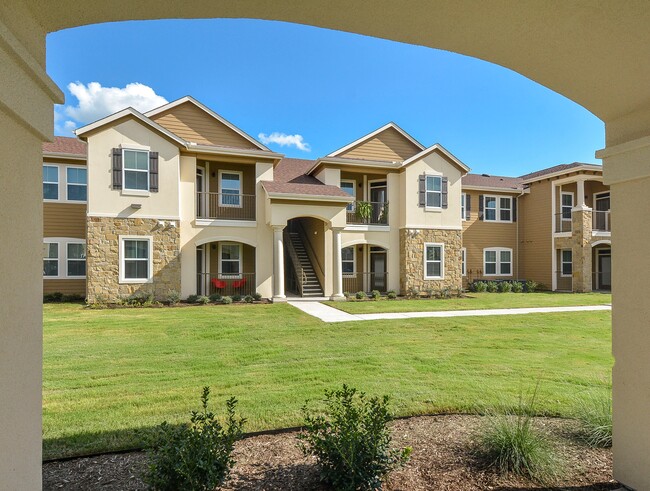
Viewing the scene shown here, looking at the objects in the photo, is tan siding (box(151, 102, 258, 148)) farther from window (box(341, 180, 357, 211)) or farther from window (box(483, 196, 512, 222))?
window (box(483, 196, 512, 222))

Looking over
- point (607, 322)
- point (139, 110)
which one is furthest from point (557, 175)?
point (139, 110)

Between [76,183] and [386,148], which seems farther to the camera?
[386,148]

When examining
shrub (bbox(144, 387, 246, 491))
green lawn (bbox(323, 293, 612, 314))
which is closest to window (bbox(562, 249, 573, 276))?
green lawn (bbox(323, 293, 612, 314))

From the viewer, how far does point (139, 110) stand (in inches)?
584

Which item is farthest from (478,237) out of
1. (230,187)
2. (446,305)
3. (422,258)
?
(230,187)

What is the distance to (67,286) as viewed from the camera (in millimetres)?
16297

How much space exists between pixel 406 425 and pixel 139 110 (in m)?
15.5

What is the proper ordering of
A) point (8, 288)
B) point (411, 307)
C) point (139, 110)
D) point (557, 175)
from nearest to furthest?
point (8, 288) < point (411, 307) < point (139, 110) < point (557, 175)

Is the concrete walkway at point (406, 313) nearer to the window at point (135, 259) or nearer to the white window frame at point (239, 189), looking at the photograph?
the white window frame at point (239, 189)

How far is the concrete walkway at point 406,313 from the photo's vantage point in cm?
1146

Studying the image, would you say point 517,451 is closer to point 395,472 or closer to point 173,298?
point 395,472

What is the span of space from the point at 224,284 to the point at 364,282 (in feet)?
22.5

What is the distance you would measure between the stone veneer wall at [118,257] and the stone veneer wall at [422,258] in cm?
1030

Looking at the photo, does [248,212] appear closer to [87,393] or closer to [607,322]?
[87,393]
